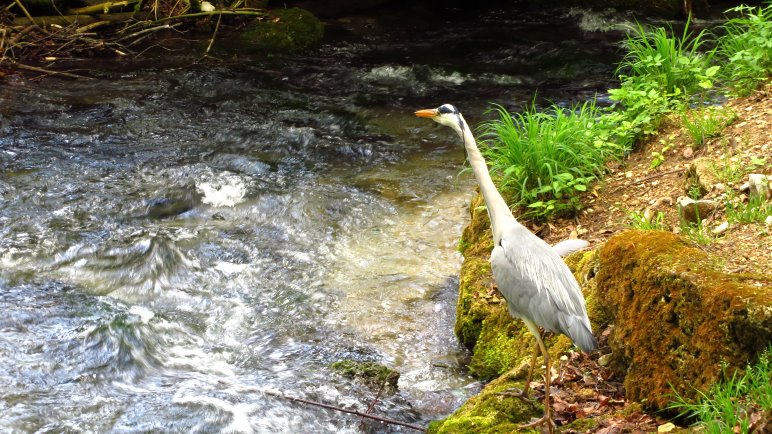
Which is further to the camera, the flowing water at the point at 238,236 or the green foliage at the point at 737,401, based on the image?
the flowing water at the point at 238,236

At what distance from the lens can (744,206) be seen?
156 inches

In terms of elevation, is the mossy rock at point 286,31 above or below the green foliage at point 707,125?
below

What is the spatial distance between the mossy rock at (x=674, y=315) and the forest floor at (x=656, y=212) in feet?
0.42

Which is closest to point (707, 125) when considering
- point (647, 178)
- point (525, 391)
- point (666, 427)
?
point (647, 178)

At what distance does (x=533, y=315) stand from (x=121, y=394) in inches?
90.8

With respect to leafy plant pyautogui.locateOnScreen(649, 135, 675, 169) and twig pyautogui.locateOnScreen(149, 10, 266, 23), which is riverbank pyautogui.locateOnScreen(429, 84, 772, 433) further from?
twig pyautogui.locateOnScreen(149, 10, 266, 23)

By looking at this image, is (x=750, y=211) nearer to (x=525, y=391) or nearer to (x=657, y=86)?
(x=525, y=391)

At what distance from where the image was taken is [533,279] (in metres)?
3.55

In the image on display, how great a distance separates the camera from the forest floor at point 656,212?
328cm

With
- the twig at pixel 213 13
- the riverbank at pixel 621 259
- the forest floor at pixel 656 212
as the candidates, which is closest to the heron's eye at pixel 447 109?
the riverbank at pixel 621 259

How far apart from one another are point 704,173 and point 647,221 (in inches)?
17.0

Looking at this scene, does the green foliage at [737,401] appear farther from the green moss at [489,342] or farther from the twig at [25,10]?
the twig at [25,10]

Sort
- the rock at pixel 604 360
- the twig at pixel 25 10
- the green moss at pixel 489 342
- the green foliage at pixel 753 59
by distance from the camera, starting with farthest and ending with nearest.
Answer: the twig at pixel 25 10 → the green foliage at pixel 753 59 → the rock at pixel 604 360 → the green moss at pixel 489 342

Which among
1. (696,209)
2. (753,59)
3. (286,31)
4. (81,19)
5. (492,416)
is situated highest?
(753,59)
